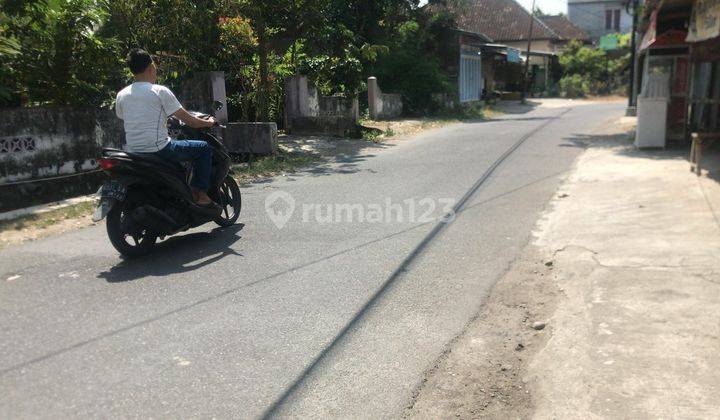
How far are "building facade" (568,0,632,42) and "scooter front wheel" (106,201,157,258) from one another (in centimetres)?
6440

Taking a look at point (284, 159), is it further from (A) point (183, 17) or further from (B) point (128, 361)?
(B) point (128, 361)

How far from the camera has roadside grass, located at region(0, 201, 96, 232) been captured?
24.2ft

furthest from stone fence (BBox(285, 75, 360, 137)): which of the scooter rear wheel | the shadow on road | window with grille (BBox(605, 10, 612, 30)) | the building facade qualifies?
window with grille (BBox(605, 10, 612, 30))

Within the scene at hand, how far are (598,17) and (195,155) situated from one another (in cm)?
6653

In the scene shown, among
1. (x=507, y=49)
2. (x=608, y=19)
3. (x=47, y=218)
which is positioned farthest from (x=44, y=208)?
(x=608, y=19)

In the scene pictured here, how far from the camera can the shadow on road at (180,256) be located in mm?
5449

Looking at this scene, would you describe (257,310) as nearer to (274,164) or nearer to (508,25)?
(274,164)

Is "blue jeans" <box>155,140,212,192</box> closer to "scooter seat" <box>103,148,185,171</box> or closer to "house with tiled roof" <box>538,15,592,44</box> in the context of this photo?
"scooter seat" <box>103,148,185,171</box>

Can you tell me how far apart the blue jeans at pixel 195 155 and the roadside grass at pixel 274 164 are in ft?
13.1

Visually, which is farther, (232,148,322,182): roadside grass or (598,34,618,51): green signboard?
(598,34,618,51): green signboard


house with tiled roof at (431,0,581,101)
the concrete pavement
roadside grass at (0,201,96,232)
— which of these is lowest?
the concrete pavement

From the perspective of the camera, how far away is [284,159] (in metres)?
12.5

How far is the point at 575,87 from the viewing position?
43812mm

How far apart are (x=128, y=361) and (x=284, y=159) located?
29.6 feet
